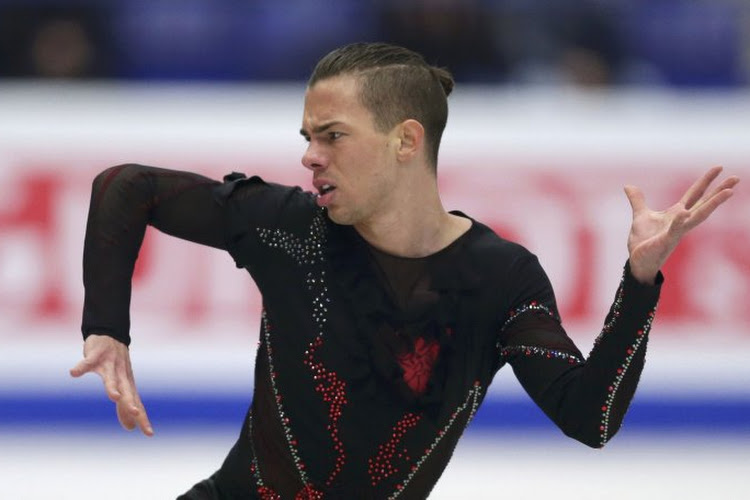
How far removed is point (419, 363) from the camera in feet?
10.2

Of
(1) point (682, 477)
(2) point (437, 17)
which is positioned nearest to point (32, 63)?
(2) point (437, 17)

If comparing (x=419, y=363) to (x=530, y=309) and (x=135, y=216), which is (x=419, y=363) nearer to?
(x=530, y=309)

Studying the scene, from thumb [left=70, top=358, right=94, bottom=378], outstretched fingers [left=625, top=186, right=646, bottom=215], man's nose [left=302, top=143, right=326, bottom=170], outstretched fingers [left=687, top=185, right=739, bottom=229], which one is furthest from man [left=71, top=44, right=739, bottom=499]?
outstretched fingers [left=687, top=185, right=739, bottom=229]

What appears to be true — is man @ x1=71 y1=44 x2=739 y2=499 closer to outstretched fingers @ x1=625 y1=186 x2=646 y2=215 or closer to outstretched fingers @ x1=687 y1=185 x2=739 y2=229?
outstretched fingers @ x1=625 y1=186 x2=646 y2=215

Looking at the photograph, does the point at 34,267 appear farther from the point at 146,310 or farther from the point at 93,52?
the point at 93,52

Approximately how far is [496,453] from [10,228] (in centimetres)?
253

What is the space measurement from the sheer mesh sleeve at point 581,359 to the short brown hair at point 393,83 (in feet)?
1.55

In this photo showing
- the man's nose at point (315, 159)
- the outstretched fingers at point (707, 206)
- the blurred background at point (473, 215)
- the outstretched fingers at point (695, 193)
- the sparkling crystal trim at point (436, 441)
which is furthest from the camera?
the blurred background at point (473, 215)

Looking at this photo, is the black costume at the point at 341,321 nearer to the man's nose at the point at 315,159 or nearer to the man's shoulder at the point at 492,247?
the man's shoulder at the point at 492,247

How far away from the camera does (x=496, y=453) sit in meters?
5.77

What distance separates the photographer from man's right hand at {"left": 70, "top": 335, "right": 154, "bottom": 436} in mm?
2807

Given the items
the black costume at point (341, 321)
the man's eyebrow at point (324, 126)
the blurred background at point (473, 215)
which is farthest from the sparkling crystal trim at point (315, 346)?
the blurred background at point (473, 215)

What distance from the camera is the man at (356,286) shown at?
3064 mm

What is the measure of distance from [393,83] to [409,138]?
143 mm
